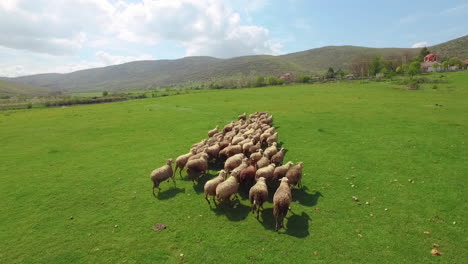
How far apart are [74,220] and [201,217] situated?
4.90m

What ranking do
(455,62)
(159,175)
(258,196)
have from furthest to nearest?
1. (455,62)
2. (159,175)
3. (258,196)

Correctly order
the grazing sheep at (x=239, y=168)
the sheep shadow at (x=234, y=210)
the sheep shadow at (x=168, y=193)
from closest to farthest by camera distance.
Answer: the sheep shadow at (x=234, y=210) → the grazing sheep at (x=239, y=168) → the sheep shadow at (x=168, y=193)

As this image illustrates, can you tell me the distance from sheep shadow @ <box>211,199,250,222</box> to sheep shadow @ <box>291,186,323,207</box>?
2.22 meters

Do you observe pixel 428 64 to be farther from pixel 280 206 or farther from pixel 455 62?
pixel 280 206

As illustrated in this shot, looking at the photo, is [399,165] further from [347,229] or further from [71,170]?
[71,170]

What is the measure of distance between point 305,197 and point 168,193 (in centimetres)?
599

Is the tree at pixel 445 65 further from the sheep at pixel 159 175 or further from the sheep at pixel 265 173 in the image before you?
the sheep at pixel 159 175

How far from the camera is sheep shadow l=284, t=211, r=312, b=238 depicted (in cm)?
768

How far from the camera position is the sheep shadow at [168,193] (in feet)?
34.3

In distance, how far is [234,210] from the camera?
907cm

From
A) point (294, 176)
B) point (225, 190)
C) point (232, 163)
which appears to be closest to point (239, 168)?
point (232, 163)

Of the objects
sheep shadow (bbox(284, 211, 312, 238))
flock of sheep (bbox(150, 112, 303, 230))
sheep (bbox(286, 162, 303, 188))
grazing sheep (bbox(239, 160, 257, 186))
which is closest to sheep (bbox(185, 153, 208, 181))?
flock of sheep (bbox(150, 112, 303, 230))

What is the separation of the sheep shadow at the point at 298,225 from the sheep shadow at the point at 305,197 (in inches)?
30.7

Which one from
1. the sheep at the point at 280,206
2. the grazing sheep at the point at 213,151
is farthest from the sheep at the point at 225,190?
the grazing sheep at the point at 213,151
